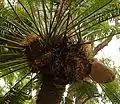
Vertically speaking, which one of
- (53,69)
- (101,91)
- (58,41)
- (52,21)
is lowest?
(101,91)

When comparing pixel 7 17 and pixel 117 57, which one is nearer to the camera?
pixel 7 17

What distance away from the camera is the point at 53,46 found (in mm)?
3104

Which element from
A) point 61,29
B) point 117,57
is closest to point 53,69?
point 61,29

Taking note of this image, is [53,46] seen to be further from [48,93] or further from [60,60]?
[48,93]

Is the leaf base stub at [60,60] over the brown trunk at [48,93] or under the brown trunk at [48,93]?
over

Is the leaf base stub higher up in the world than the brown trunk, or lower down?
higher up

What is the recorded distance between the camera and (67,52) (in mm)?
3088

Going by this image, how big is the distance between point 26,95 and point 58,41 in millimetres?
824

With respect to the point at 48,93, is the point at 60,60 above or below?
above

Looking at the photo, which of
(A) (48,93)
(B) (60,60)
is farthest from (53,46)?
(A) (48,93)

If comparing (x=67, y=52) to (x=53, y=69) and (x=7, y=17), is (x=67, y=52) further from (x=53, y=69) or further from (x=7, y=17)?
(x=7, y=17)

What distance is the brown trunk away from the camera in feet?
10.3

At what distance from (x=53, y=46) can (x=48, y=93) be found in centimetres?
46

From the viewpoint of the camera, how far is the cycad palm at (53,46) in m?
3.09
